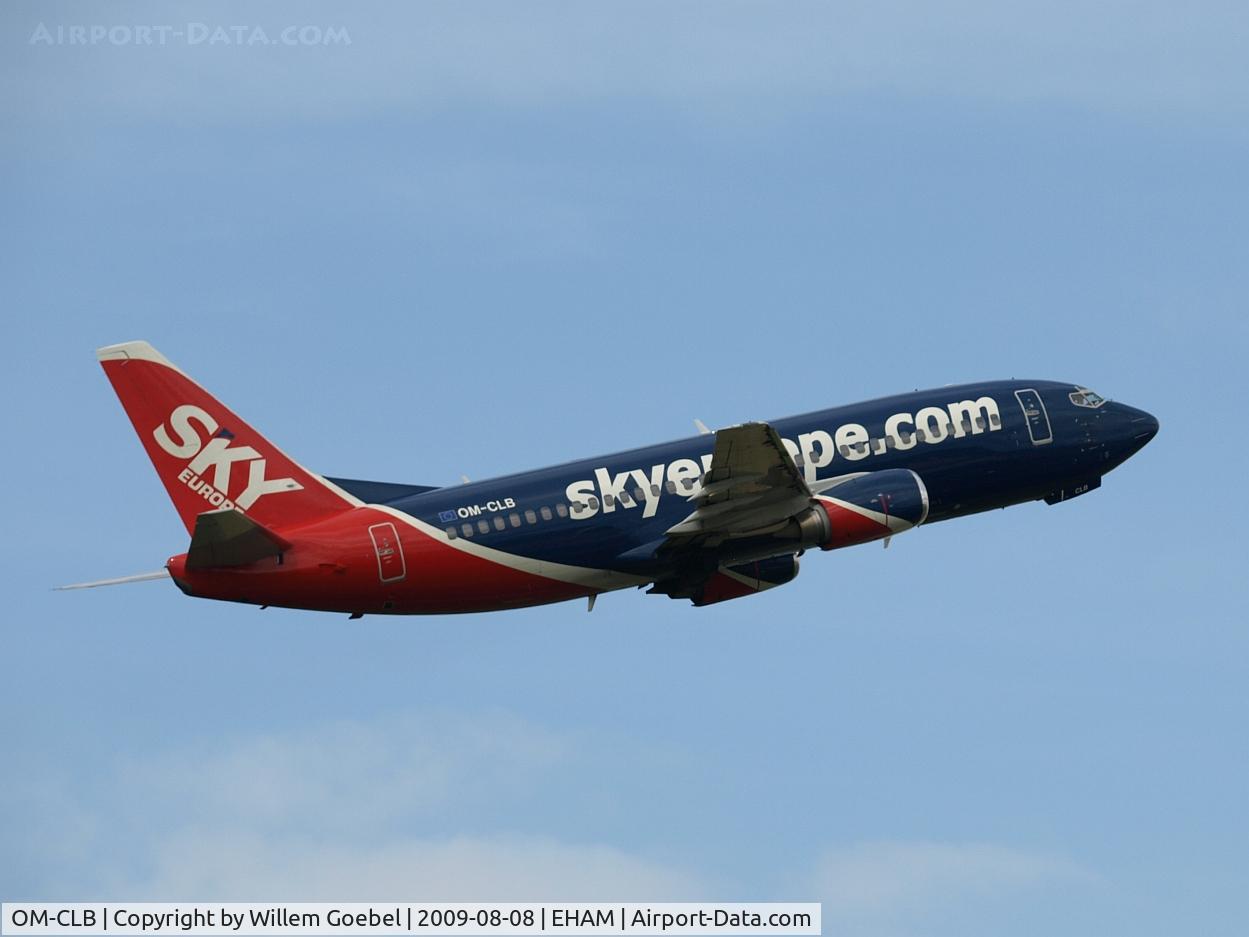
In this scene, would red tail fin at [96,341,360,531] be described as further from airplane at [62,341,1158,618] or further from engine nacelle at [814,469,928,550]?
Answer: engine nacelle at [814,469,928,550]

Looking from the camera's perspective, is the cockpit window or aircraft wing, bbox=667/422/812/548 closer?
aircraft wing, bbox=667/422/812/548

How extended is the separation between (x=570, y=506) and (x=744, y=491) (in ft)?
17.7

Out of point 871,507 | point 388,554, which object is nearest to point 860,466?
point 871,507

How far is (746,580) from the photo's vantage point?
6625cm

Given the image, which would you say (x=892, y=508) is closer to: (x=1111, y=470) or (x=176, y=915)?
(x=1111, y=470)

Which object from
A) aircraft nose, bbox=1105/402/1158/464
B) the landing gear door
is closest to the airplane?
the landing gear door

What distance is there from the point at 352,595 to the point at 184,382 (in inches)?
319

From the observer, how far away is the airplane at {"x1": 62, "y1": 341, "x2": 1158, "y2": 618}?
5925cm

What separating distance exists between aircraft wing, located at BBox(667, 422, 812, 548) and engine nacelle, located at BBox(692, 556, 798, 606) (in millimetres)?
3921

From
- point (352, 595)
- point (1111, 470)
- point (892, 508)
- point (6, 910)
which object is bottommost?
point (6, 910)

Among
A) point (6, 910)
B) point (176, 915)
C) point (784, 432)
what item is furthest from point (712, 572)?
point (6, 910)

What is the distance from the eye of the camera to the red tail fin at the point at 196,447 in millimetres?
59719

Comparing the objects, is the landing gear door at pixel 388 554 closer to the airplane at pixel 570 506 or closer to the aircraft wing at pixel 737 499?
the airplane at pixel 570 506

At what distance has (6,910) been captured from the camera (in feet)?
170
